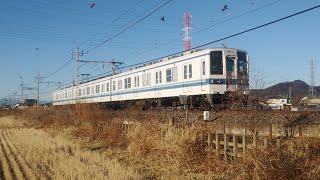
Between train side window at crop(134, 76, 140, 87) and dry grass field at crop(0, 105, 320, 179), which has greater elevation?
train side window at crop(134, 76, 140, 87)

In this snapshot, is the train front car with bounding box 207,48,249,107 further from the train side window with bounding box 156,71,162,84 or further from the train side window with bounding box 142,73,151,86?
the train side window with bounding box 142,73,151,86

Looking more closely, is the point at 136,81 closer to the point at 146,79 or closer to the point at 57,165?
the point at 146,79

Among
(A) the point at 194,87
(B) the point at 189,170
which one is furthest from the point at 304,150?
(A) the point at 194,87

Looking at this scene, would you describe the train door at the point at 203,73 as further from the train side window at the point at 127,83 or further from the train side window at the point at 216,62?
the train side window at the point at 127,83

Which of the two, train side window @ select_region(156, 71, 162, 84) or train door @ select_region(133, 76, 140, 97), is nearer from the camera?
train side window @ select_region(156, 71, 162, 84)

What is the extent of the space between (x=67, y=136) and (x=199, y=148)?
35.4 feet

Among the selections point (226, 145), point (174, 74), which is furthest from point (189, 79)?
point (226, 145)

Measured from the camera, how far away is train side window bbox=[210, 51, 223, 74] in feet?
63.9

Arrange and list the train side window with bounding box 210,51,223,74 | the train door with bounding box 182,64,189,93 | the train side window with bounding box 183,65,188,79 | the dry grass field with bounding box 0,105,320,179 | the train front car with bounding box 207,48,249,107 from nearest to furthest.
Result: the dry grass field with bounding box 0,105,320,179 < the train front car with bounding box 207,48,249,107 < the train side window with bounding box 210,51,223,74 < the train door with bounding box 182,64,189,93 < the train side window with bounding box 183,65,188,79

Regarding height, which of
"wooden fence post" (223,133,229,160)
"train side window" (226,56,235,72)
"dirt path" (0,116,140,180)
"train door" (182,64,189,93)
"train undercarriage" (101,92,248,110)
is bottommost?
"dirt path" (0,116,140,180)

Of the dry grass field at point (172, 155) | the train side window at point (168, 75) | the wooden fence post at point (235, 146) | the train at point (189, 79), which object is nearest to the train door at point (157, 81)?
the train at point (189, 79)

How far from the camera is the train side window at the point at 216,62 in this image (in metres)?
19.5

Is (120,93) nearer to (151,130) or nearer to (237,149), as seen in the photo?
(151,130)

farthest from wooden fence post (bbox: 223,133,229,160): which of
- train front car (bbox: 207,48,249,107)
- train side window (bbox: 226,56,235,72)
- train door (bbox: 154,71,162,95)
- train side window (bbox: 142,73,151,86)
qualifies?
train side window (bbox: 142,73,151,86)
